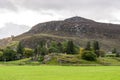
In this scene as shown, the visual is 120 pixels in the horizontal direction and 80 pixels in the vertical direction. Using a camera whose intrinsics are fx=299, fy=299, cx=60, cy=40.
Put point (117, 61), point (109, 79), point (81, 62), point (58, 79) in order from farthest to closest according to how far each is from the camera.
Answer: point (117, 61) < point (81, 62) < point (58, 79) < point (109, 79)

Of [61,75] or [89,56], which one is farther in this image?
[89,56]

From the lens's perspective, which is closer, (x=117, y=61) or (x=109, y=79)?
(x=109, y=79)

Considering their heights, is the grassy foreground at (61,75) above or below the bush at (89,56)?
below

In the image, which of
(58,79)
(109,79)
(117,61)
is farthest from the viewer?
(117,61)

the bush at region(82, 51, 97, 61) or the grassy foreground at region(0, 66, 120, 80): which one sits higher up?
the bush at region(82, 51, 97, 61)

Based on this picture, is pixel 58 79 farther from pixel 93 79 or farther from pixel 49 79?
pixel 93 79

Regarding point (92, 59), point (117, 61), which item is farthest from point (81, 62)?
point (117, 61)

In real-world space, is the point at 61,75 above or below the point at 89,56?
below

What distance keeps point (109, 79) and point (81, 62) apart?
126 meters

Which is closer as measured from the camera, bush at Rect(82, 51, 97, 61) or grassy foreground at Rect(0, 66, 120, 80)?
grassy foreground at Rect(0, 66, 120, 80)

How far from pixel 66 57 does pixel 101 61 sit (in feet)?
69.8

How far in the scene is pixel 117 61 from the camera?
188250mm

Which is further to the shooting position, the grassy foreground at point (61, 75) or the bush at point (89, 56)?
the bush at point (89, 56)

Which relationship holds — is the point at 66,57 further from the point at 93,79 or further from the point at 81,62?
the point at 93,79
